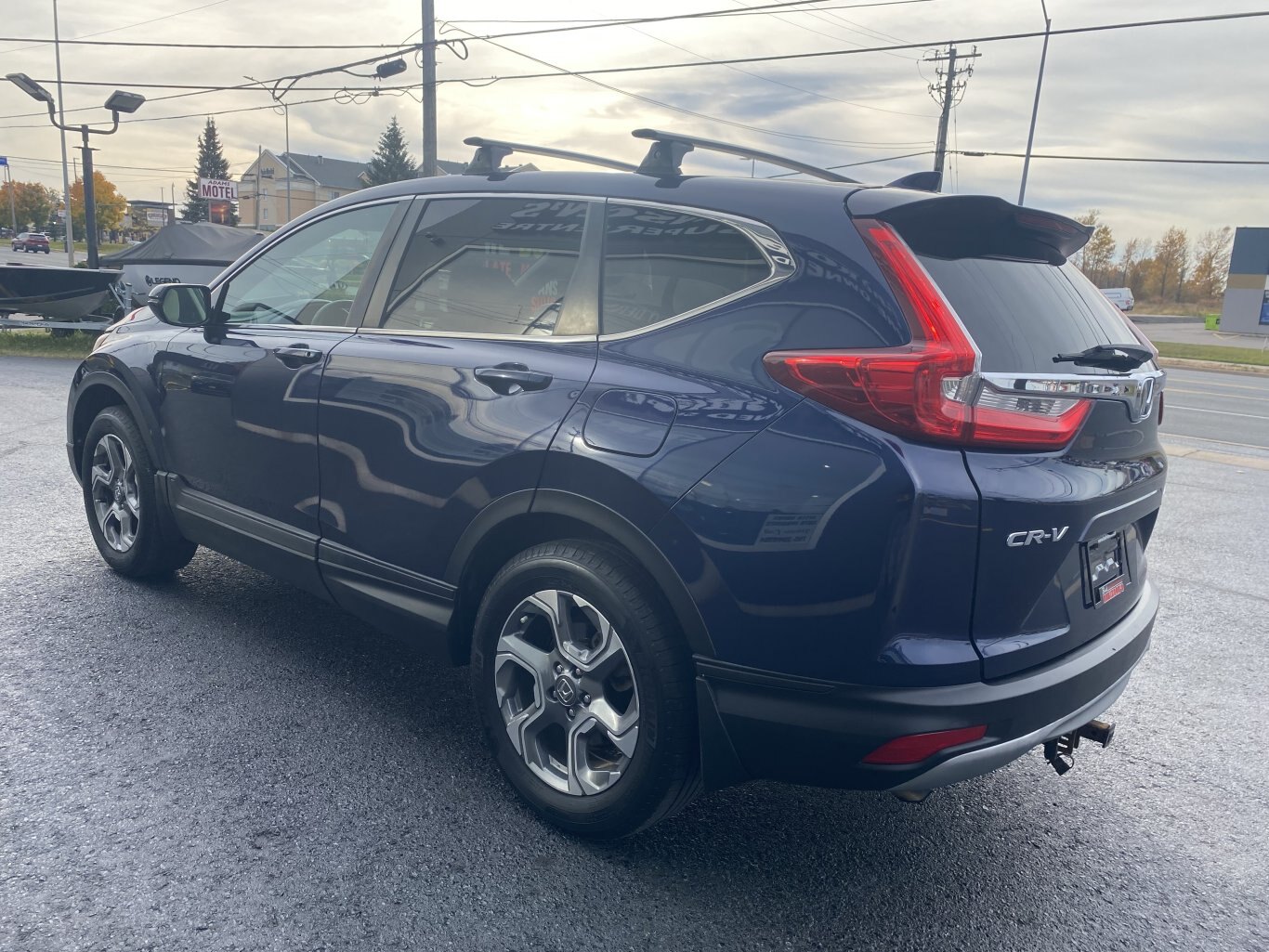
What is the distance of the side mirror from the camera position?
161 inches

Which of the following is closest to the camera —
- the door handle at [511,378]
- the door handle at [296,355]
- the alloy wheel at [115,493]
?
the door handle at [511,378]

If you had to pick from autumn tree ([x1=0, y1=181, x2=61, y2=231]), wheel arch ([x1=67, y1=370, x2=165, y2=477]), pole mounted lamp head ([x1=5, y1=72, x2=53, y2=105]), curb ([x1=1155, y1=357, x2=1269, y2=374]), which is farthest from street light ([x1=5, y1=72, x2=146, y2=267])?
autumn tree ([x1=0, y1=181, x2=61, y2=231])

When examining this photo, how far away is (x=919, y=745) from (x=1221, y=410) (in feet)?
54.7

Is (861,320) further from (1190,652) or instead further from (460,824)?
(1190,652)

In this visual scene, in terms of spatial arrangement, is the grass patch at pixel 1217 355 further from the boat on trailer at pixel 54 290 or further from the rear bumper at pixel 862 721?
the rear bumper at pixel 862 721

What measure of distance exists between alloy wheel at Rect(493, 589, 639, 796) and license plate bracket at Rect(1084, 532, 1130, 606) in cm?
119

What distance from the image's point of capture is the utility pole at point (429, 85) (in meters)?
21.4

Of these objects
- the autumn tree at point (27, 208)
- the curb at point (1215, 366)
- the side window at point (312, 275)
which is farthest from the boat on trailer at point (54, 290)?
the autumn tree at point (27, 208)

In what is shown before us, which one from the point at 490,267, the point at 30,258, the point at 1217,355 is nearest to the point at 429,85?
the point at 490,267

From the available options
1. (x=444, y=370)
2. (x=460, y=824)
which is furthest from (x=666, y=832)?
(x=444, y=370)

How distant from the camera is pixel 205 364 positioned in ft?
13.4

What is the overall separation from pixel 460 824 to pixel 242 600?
221cm

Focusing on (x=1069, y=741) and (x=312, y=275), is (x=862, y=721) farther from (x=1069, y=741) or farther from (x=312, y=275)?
(x=312, y=275)

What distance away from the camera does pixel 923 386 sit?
2.25 metres
